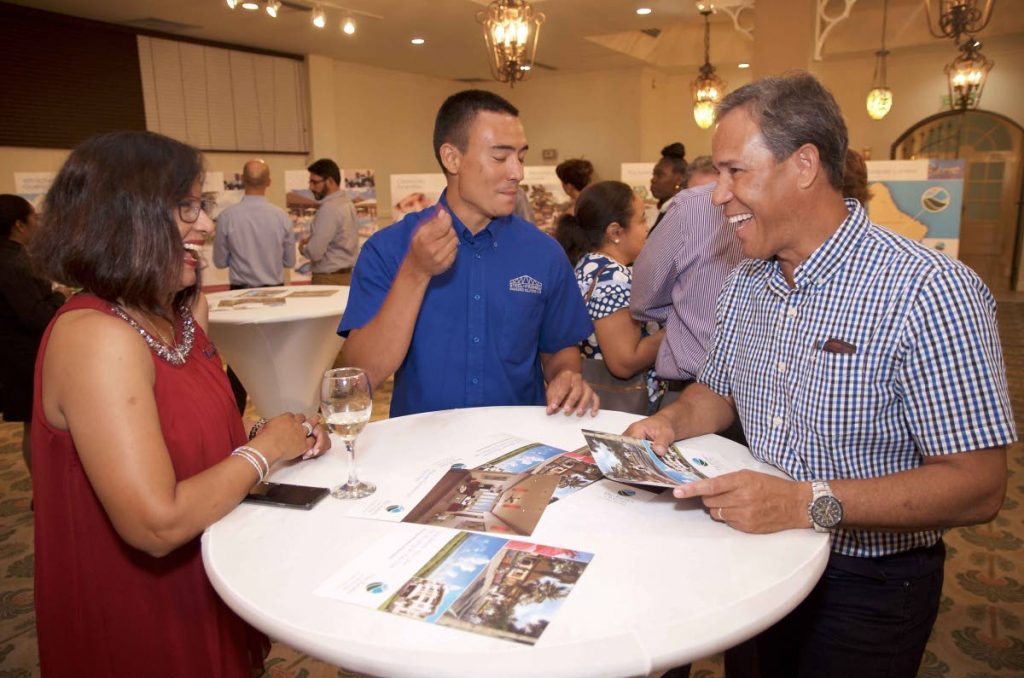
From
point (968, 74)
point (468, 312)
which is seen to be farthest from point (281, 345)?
point (968, 74)

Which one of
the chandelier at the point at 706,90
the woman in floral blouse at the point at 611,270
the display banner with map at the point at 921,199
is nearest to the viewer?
the woman in floral blouse at the point at 611,270

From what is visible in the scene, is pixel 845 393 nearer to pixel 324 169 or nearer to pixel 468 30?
pixel 324 169

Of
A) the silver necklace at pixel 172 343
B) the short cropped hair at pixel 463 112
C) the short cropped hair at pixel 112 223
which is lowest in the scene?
the silver necklace at pixel 172 343

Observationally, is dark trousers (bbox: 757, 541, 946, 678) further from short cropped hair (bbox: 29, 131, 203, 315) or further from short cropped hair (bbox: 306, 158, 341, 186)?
short cropped hair (bbox: 306, 158, 341, 186)

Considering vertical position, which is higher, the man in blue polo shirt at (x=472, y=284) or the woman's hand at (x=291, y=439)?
the man in blue polo shirt at (x=472, y=284)

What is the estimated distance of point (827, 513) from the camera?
115 centimetres

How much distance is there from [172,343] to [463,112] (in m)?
1.15

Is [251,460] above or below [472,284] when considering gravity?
below

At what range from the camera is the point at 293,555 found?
110 centimetres

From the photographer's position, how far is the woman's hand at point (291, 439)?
1.37 m

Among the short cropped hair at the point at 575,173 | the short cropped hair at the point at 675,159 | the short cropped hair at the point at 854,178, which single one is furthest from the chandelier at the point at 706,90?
the short cropped hair at the point at 854,178

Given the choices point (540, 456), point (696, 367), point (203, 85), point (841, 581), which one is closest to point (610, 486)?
point (540, 456)

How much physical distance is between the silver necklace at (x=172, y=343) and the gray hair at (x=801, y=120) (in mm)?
1279

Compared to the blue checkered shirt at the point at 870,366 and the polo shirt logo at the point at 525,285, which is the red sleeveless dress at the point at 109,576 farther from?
the blue checkered shirt at the point at 870,366
